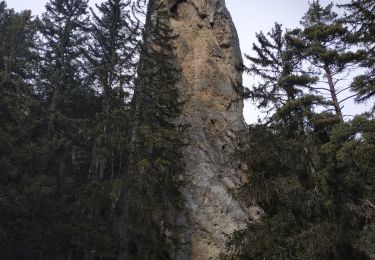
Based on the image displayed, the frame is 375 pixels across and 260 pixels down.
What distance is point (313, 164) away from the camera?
49.7 ft

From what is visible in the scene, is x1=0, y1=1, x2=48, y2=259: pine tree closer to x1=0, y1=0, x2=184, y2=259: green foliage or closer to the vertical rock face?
x1=0, y1=0, x2=184, y2=259: green foliage

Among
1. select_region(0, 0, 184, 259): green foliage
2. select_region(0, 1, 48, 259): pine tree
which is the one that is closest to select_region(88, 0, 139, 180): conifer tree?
select_region(0, 0, 184, 259): green foliage

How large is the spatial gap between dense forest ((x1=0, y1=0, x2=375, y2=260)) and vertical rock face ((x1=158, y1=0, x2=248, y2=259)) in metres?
1.54

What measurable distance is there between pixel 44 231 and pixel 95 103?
32.6 ft

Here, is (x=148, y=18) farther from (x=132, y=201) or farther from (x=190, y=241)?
(x=190, y=241)

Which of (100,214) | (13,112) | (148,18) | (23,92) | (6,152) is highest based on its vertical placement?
(148,18)

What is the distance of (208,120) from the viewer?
22.8 metres

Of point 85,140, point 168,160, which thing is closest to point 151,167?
point 168,160

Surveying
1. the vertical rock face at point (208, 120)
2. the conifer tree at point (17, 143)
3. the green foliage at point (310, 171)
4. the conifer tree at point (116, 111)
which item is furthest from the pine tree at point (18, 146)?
the green foliage at point (310, 171)

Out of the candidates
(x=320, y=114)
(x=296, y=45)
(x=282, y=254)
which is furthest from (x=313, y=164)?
(x=296, y=45)

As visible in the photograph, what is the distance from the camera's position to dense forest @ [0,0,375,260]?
14.0 m

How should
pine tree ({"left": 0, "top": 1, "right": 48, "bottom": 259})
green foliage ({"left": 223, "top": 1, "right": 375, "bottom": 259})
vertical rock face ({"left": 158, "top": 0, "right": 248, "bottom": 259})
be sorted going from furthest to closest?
pine tree ({"left": 0, "top": 1, "right": 48, "bottom": 259}), vertical rock face ({"left": 158, "top": 0, "right": 248, "bottom": 259}), green foliage ({"left": 223, "top": 1, "right": 375, "bottom": 259})

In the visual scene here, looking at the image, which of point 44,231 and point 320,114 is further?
point 44,231

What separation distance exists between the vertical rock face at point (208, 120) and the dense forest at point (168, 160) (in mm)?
1537
